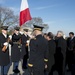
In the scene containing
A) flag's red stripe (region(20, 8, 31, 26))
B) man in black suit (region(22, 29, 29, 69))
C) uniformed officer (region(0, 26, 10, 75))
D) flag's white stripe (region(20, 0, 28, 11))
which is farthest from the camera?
man in black suit (region(22, 29, 29, 69))

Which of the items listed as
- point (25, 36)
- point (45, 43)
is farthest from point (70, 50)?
point (45, 43)

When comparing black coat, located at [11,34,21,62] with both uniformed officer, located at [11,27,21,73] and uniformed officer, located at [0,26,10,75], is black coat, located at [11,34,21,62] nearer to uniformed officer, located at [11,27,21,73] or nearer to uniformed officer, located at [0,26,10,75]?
uniformed officer, located at [11,27,21,73]

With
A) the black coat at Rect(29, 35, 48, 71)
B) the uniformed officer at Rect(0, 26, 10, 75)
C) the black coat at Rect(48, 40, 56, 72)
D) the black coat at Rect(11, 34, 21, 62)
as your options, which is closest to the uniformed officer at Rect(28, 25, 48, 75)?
the black coat at Rect(29, 35, 48, 71)

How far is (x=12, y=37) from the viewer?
8.68 m

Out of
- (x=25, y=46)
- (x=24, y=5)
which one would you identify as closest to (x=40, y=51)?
(x=24, y=5)

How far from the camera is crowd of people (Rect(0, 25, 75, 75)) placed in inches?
216

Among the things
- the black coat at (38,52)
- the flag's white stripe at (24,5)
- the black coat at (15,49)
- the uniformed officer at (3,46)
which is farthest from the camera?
the flag's white stripe at (24,5)

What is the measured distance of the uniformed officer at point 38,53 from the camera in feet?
17.9

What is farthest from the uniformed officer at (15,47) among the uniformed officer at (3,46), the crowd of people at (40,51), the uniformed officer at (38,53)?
the uniformed officer at (38,53)

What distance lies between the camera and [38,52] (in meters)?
5.45

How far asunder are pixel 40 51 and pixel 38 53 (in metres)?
0.06

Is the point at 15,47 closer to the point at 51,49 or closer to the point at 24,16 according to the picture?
the point at 24,16

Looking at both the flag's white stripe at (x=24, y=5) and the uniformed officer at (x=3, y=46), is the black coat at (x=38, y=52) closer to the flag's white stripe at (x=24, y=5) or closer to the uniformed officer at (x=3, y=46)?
the uniformed officer at (x=3, y=46)

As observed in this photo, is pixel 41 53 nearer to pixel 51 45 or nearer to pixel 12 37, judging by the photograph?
pixel 51 45
